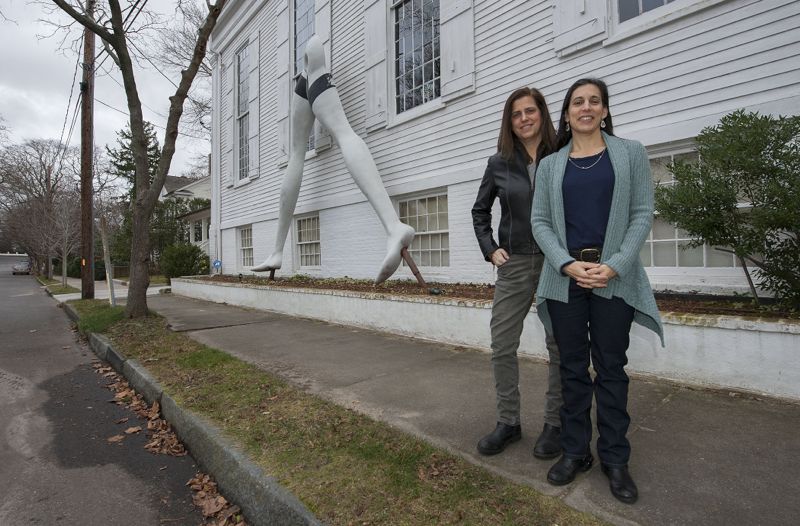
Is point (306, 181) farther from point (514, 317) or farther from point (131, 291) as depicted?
point (514, 317)

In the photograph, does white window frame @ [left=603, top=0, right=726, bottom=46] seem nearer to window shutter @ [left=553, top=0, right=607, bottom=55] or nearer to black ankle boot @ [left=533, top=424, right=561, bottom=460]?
window shutter @ [left=553, top=0, right=607, bottom=55]

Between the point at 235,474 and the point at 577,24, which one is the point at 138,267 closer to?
the point at 235,474

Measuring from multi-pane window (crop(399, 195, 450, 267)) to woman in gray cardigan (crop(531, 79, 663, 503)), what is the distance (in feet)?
18.3

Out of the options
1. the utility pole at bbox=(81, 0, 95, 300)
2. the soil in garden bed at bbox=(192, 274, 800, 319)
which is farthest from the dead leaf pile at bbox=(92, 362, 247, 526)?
the utility pole at bbox=(81, 0, 95, 300)

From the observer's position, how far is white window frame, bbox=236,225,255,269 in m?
14.7

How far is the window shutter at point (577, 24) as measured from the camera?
Result: 556cm

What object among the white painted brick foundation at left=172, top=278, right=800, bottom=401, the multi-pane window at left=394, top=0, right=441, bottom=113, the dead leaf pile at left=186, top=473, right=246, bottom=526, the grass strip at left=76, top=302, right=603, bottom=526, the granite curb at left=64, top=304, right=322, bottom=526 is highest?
the multi-pane window at left=394, top=0, right=441, bottom=113

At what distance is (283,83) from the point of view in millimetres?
12172

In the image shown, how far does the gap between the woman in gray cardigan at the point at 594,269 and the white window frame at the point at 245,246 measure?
44.3 feet

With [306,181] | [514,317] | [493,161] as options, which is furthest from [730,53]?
[306,181]

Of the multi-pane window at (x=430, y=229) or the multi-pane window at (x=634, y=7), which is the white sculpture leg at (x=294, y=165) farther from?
the multi-pane window at (x=634, y=7)

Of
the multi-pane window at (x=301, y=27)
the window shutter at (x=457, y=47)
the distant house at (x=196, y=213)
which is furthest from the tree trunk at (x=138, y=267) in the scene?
the distant house at (x=196, y=213)

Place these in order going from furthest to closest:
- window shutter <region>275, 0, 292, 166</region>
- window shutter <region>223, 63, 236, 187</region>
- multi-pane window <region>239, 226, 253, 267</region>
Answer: window shutter <region>223, 63, 236, 187</region> < multi-pane window <region>239, 226, 253, 267</region> < window shutter <region>275, 0, 292, 166</region>

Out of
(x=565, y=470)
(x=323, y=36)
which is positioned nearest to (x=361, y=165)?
(x=323, y=36)
